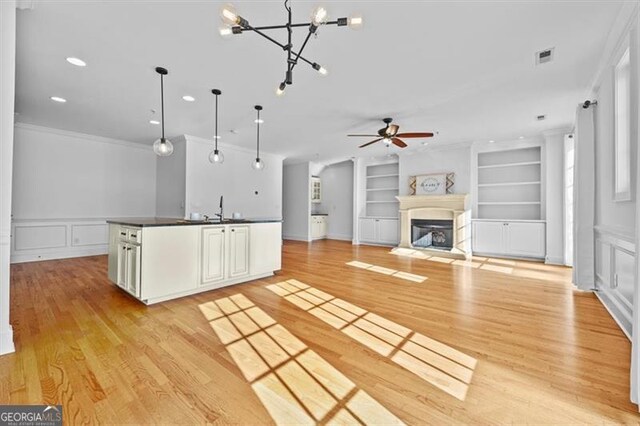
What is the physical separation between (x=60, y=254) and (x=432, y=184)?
8.84 metres

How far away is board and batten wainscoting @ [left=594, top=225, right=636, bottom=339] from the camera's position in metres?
2.51

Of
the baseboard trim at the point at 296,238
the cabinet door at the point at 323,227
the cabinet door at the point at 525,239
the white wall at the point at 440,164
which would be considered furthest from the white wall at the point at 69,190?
the cabinet door at the point at 525,239

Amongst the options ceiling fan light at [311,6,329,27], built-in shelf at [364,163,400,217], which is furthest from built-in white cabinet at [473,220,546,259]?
ceiling fan light at [311,6,329,27]

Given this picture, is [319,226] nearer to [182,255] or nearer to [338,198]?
[338,198]

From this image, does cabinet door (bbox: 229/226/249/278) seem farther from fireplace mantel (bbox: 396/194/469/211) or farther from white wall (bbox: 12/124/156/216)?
fireplace mantel (bbox: 396/194/469/211)

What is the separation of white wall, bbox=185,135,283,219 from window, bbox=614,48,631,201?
690cm

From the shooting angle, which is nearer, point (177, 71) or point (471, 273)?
point (177, 71)

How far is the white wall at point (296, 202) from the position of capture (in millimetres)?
9430

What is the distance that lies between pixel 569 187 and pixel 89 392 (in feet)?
24.6

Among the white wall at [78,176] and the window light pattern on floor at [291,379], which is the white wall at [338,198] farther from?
the window light pattern on floor at [291,379]

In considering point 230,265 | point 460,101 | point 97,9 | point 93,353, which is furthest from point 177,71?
point 460,101

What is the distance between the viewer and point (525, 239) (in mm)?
5973

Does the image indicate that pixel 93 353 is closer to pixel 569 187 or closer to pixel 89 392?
pixel 89 392

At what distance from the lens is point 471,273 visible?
4.80 meters
